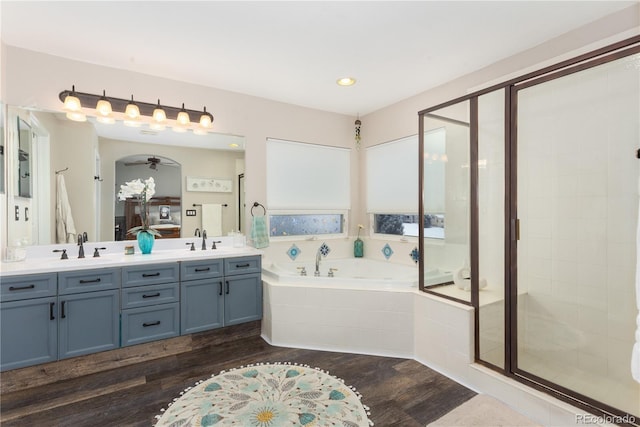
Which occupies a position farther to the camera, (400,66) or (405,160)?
(405,160)

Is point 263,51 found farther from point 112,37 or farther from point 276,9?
point 112,37

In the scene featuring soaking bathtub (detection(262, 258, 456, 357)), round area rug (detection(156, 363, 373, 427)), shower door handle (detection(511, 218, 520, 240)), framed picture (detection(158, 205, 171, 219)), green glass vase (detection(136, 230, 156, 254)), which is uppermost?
framed picture (detection(158, 205, 171, 219))

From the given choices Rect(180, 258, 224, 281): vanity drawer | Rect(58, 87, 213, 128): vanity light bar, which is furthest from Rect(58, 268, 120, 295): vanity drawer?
Rect(58, 87, 213, 128): vanity light bar

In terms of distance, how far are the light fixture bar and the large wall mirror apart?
16cm

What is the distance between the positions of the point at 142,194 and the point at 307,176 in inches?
72.8

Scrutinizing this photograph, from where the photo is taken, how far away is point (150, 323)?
263 centimetres

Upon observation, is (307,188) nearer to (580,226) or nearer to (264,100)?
(264,100)

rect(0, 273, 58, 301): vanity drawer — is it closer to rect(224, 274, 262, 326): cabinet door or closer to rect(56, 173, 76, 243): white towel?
rect(56, 173, 76, 243): white towel

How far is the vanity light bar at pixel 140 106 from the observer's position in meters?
2.70

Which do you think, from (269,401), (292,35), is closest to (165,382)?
(269,401)

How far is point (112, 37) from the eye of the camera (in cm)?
237

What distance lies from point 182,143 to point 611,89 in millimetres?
3603

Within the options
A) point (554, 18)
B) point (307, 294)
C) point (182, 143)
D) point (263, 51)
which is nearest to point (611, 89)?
point (554, 18)

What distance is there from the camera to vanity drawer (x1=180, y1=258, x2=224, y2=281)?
2771 millimetres
